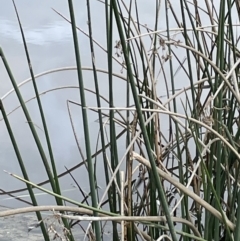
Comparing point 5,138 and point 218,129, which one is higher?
point 218,129

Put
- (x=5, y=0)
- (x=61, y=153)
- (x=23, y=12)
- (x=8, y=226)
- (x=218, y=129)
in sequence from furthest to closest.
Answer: (x=5, y=0) → (x=23, y=12) → (x=61, y=153) → (x=8, y=226) → (x=218, y=129)

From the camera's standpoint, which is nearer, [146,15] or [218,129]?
[218,129]

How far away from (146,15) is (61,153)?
48 centimetres

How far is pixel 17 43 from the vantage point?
4.43 ft

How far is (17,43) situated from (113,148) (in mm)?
954

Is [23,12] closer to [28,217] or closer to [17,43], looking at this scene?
[17,43]

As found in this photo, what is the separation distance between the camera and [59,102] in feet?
4.09

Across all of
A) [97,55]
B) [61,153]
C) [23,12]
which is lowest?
[61,153]

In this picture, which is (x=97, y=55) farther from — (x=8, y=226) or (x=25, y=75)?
(x=8, y=226)

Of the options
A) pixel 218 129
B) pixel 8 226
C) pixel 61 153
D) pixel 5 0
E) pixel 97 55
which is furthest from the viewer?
pixel 5 0

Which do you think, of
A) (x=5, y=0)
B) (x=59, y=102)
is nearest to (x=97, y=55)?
(x=59, y=102)

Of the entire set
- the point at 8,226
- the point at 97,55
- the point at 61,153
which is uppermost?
the point at 97,55

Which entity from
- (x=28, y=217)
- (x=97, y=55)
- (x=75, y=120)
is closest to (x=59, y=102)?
(x=75, y=120)

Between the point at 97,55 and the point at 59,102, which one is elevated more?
the point at 97,55
